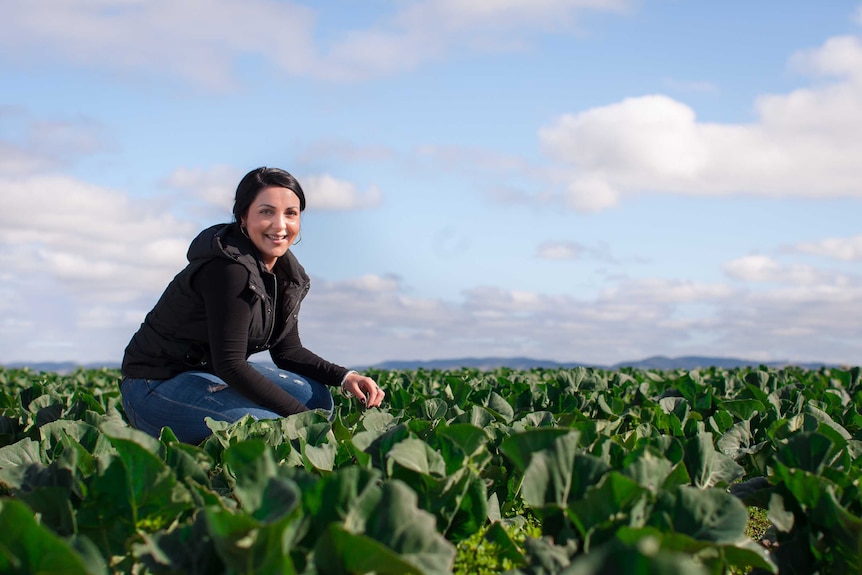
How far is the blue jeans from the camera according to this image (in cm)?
514

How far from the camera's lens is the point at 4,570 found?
2.02 meters

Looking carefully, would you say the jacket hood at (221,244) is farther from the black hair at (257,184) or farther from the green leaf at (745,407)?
the green leaf at (745,407)

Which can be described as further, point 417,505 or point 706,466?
point 706,466

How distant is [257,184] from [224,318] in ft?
2.94

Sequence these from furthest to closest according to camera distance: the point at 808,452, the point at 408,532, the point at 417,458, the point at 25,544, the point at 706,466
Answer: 1. the point at 706,466
2. the point at 808,452
3. the point at 417,458
4. the point at 408,532
5. the point at 25,544

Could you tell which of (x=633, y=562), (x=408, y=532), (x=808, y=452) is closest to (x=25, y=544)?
(x=408, y=532)

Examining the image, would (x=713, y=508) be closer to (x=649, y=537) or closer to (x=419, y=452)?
(x=649, y=537)

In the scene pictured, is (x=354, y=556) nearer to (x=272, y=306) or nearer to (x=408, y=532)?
(x=408, y=532)

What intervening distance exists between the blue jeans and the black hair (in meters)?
1.12

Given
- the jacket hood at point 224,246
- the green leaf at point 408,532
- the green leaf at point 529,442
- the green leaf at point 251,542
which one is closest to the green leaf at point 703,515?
the green leaf at point 529,442

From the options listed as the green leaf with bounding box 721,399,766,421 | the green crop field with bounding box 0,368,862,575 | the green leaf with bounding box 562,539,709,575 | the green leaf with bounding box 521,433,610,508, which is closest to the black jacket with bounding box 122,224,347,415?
the green crop field with bounding box 0,368,862,575

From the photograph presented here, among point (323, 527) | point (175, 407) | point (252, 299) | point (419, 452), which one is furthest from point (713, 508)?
point (175, 407)

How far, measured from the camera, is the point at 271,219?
5.20 m

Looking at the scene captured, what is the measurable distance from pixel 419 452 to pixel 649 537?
0.94 metres
